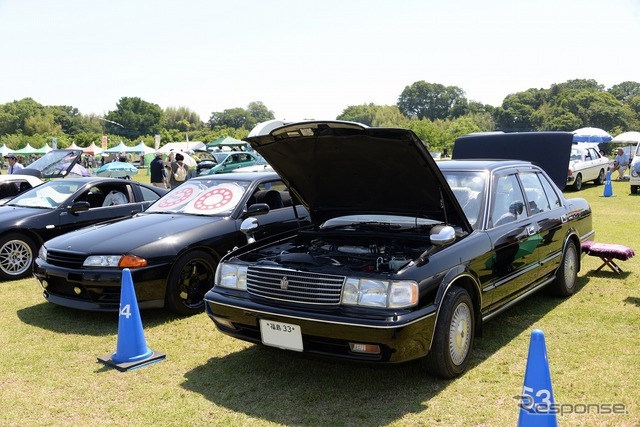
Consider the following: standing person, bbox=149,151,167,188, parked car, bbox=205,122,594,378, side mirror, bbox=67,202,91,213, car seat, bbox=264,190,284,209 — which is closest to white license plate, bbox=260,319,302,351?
parked car, bbox=205,122,594,378

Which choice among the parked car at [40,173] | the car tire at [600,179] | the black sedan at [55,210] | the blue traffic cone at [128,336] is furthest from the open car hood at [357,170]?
the car tire at [600,179]

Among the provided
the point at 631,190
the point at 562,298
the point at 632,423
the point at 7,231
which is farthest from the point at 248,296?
the point at 631,190

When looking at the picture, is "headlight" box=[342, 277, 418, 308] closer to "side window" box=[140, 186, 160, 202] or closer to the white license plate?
the white license plate

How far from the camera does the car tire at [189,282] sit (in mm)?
5521

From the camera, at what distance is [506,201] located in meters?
5.00

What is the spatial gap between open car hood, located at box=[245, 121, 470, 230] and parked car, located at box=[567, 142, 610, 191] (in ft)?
50.1

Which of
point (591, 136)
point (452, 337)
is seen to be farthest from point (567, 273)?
point (591, 136)

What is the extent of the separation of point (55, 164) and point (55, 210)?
4.54 m

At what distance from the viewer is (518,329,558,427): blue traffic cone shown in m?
2.68

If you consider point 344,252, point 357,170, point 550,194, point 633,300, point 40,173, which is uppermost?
point 357,170

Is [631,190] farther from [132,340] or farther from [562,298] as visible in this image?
[132,340]

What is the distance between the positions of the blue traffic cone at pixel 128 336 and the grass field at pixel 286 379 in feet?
0.34

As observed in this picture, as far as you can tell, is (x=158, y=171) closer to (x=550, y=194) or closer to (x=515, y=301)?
(x=550, y=194)

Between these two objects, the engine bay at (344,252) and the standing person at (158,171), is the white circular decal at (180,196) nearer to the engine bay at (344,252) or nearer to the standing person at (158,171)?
the engine bay at (344,252)
